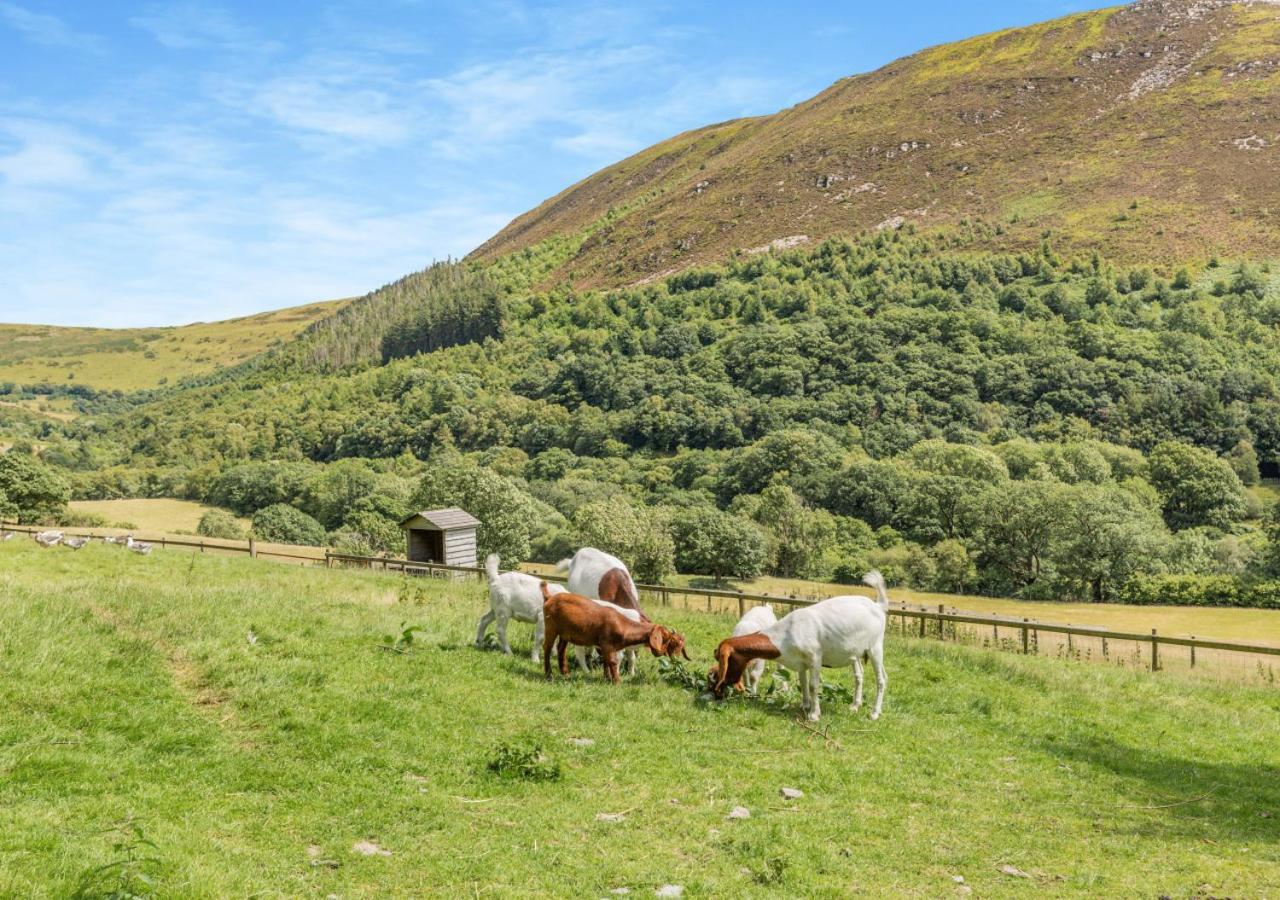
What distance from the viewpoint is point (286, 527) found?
89.7 meters

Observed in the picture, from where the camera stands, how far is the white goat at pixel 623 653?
15.4m

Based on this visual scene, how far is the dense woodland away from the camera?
71.8m

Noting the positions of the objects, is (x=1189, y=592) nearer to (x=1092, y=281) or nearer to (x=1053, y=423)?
(x=1053, y=423)

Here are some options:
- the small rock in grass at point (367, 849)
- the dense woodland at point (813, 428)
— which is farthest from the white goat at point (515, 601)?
the dense woodland at point (813, 428)

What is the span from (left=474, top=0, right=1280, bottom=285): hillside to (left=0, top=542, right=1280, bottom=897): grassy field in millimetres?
142941

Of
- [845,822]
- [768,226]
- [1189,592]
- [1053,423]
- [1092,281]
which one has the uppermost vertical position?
[768,226]

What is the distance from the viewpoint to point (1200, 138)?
152000mm

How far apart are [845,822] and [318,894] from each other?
18.4ft

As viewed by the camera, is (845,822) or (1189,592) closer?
(845,822)

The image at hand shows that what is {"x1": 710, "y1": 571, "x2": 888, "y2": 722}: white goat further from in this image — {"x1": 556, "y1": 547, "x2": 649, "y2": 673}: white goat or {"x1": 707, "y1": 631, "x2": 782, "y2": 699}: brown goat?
{"x1": 556, "y1": 547, "x2": 649, "y2": 673}: white goat

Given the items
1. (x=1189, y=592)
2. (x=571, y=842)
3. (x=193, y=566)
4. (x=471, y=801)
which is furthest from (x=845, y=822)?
(x=1189, y=592)

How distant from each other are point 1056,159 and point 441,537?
15865cm

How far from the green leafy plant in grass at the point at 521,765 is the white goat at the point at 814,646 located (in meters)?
Result: 4.31

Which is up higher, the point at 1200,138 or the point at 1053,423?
the point at 1200,138
